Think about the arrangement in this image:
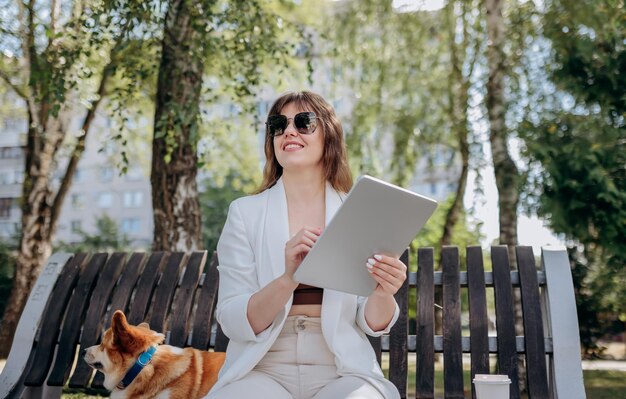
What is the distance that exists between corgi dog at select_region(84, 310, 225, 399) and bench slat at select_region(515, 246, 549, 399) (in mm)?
1790

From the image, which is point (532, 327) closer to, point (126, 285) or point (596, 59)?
point (126, 285)

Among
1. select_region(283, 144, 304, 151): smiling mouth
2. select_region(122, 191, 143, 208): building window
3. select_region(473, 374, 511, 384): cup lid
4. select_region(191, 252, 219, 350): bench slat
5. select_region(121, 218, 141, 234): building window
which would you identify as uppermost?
select_region(122, 191, 143, 208): building window

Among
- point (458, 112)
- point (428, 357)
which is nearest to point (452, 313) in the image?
point (428, 357)

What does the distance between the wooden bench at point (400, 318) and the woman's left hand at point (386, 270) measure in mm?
1342

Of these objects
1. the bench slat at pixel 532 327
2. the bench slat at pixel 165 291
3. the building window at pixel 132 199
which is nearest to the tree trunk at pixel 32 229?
the bench slat at pixel 165 291

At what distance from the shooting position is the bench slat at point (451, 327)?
3779 millimetres

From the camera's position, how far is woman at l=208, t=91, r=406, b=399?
2.75 m

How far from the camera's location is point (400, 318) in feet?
13.2

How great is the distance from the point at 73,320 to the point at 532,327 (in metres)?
3.05

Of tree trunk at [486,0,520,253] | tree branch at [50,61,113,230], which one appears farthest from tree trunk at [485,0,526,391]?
tree branch at [50,61,113,230]

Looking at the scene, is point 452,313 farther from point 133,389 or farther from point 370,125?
point 370,125

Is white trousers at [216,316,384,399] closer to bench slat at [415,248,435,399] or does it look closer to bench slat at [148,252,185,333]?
bench slat at [415,248,435,399]

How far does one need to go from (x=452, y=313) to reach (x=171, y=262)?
77.7 inches

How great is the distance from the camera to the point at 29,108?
13.5 metres
